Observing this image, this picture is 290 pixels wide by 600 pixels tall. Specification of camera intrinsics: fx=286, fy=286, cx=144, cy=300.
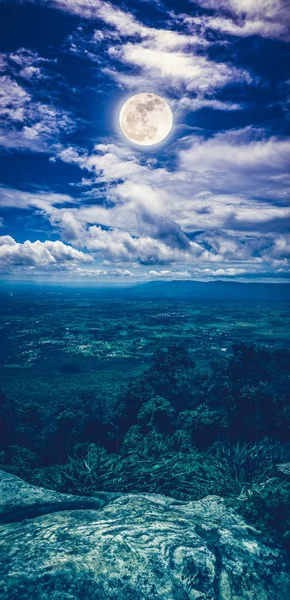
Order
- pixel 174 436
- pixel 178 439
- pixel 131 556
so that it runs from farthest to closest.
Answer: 1. pixel 174 436
2. pixel 178 439
3. pixel 131 556

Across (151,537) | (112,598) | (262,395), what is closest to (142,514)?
(151,537)

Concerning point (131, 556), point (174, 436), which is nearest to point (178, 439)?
point (174, 436)

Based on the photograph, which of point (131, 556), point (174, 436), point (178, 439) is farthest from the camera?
point (174, 436)

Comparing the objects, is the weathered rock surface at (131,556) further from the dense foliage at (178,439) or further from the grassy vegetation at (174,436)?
the dense foliage at (178,439)

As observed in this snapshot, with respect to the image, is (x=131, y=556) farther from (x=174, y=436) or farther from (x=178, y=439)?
(x=174, y=436)

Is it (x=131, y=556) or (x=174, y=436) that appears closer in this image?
(x=131, y=556)

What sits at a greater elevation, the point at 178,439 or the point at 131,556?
the point at 131,556

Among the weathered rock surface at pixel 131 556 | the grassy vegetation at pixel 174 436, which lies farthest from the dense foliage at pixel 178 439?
the weathered rock surface at pixel 131 556
